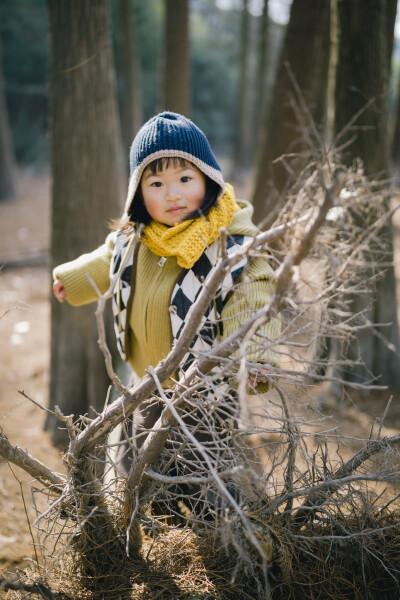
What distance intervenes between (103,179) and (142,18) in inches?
723

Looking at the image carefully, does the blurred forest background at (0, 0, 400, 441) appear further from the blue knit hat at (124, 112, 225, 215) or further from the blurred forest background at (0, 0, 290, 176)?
the blurred forest background at (0, 0, 290, 176)

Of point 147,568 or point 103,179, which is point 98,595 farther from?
point 103,179

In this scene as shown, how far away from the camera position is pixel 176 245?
221 centimetres

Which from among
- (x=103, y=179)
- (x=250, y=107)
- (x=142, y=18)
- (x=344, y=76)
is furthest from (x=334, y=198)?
(x=250, y=107)

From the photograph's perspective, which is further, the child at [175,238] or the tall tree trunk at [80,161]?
the tall tree trunk at [80,161]

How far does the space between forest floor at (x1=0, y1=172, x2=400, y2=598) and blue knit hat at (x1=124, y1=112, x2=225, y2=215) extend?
0.81m

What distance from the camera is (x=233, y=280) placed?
2127 mm

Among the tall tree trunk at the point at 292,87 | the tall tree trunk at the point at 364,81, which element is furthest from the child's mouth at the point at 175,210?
the tall tree trunk at the point at 292,87

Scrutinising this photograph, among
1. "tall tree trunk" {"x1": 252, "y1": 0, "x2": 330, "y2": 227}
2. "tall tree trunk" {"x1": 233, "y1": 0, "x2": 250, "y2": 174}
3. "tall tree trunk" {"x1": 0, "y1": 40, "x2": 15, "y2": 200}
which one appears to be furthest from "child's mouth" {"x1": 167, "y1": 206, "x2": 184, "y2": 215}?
"tall tree trunk" {"x1": 233, "y1": 0, "x2": 250, "y2": 174}

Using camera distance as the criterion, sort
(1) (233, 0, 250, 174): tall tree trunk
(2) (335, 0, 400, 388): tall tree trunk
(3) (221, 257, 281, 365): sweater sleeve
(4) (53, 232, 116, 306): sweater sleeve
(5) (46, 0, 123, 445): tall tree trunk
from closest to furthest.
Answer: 1. (3) (221, 257, 281, 365): sweater sleeve
2. (4) (53, 232, 116, 306): sweater sleeve
3. (5) (46, 0, 123, 445): tall tree trunk
4. (2) (335, 0, 400, 388): tall tree trunk
5. (1) (233, 0, 250, 174): tall tree trunk

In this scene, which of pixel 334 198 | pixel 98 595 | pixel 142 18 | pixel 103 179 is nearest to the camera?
pixel 334 198

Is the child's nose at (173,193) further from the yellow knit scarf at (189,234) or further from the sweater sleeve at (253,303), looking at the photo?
the sweater sleeve at (253,303)

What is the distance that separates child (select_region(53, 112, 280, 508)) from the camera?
2.16 meters

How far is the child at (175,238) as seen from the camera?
2.16 meters
